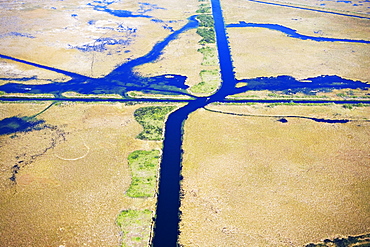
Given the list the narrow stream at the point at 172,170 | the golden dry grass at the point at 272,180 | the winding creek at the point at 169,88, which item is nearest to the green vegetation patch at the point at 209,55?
the winding creek at the point at 169,88

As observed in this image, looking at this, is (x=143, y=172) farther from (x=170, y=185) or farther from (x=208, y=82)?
(x=208, y=82)

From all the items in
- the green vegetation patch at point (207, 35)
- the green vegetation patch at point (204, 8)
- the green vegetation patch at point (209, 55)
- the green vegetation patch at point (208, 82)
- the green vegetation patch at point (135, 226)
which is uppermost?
the green vegetation patch at point (204, 8)

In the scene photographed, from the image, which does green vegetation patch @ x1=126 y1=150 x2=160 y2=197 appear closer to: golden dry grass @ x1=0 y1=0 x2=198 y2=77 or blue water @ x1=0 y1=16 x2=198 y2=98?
blue water @ x1=0 y1=16 x2=198 y2=98

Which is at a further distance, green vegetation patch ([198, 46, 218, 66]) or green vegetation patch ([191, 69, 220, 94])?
green vegetation patch ([198, 46, 218, 66])

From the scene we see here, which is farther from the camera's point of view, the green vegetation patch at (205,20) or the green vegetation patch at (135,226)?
the green vegetation patch at (205,20)

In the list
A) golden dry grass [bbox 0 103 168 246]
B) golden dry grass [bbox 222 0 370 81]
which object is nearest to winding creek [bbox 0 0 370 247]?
golden dry grass [bbox 0 103 168 246]

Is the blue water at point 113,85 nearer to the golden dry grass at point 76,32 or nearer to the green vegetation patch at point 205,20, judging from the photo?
the golden dry grass at point 76,32

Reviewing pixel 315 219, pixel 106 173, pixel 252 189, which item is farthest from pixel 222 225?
pixel 106 173
